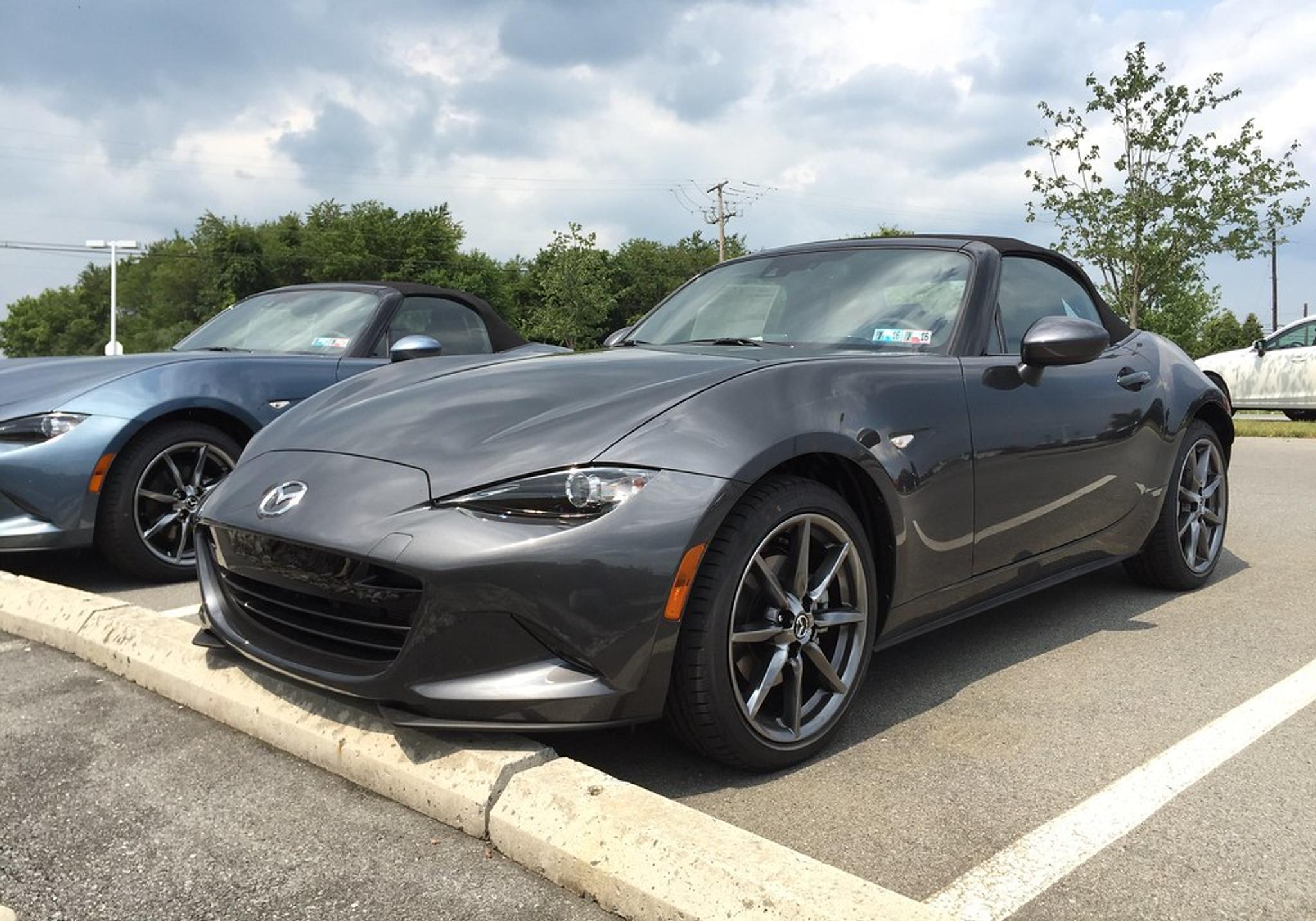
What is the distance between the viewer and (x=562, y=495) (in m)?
2.38

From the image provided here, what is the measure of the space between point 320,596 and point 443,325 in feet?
12.8

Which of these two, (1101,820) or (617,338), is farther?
(617,338)

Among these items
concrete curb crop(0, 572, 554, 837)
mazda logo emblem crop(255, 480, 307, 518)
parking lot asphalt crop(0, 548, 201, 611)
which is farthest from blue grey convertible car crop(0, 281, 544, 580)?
mazda logo emblem crop(255, 480, 307, 518)

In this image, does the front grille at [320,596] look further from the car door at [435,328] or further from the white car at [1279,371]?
the white car at [1279,371]

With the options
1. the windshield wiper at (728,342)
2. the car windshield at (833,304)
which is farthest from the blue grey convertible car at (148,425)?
the windshield wiper at (728,342)

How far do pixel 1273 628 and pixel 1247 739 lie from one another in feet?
4.38

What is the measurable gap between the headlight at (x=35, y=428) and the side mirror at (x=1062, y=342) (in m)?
3.81

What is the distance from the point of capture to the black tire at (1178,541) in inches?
173

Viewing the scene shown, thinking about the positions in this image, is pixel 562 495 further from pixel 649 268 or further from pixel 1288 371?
pixel 649 268

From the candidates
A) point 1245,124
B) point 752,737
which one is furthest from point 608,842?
point 1245,124

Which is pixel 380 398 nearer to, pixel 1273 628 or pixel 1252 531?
pixel 1273 628

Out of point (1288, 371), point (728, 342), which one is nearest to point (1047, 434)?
point (728, 342)

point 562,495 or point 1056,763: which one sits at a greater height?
point 562,495

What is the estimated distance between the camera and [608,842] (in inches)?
81.8
